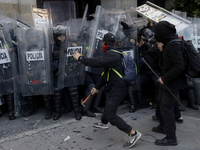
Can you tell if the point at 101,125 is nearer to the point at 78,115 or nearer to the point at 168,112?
the point at 78,115

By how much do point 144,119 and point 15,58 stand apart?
9.89 feet

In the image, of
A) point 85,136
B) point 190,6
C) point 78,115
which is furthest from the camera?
point 190,6

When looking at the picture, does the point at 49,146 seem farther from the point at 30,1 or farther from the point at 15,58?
the point at 30,1

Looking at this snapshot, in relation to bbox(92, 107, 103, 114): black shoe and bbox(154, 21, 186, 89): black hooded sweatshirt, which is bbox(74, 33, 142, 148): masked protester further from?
bbox(92, 107, 103, 114): black shoe

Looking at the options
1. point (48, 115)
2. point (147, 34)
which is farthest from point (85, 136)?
point (147, 34)

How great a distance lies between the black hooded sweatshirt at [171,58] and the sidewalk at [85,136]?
1.02m

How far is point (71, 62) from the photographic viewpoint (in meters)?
5.05

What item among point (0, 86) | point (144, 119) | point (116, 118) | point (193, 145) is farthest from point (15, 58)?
point (193, 145)

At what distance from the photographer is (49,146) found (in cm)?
398

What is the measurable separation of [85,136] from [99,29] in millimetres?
2405

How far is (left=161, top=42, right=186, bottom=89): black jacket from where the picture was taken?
3566mm

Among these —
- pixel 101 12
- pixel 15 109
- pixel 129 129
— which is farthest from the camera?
pixel 101 12

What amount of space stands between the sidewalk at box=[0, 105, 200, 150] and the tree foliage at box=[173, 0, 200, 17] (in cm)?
392

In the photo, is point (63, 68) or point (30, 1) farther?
point (30, 1)
